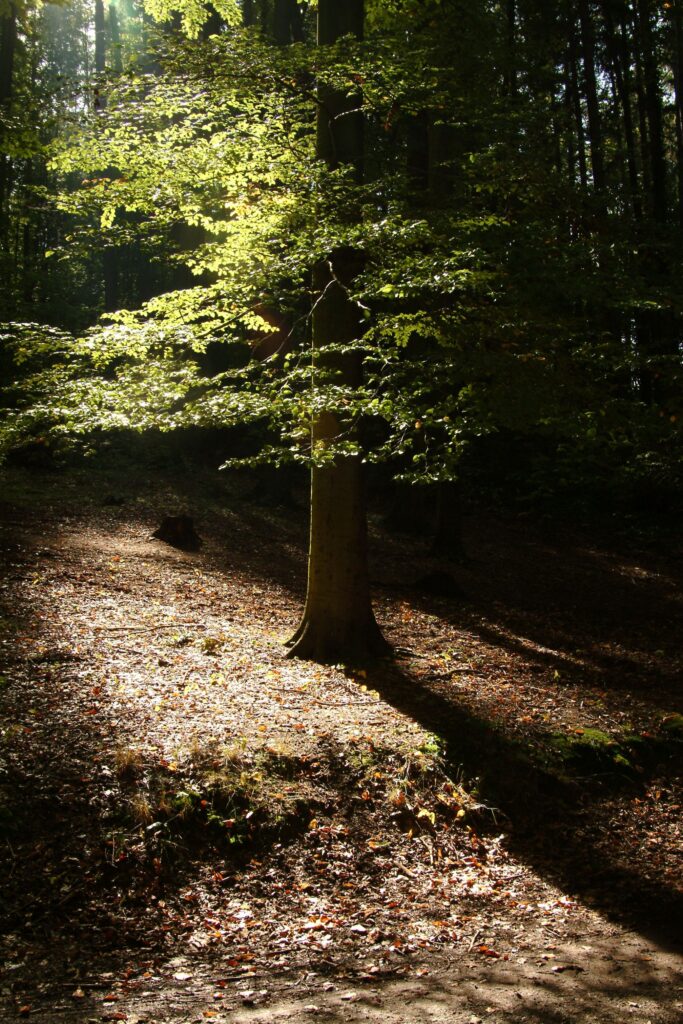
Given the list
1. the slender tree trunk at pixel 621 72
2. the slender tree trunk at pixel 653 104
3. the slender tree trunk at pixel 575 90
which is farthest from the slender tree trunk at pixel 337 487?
the slender tree trunk at pixel 621 72

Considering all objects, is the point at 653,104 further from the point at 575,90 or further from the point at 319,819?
the point at 319,819

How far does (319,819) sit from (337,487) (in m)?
3.70

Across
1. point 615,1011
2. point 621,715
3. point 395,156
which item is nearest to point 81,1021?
point 615,1011

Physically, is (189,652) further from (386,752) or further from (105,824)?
(105,824)

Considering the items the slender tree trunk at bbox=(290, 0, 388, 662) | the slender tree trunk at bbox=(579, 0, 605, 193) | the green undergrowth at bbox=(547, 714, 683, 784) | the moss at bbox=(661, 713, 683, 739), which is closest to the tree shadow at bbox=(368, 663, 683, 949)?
the green undergrowth at bbox=(547, 714, 683, 784)

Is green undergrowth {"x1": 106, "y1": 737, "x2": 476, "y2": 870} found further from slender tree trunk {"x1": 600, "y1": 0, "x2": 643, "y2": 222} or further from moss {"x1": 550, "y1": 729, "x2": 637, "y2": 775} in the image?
slender tree trunk {"x1": 600, "y1": 0, "x2": 643, "y2": 222}

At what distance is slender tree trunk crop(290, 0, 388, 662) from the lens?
8023 millimetres

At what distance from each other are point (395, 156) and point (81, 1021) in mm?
14692

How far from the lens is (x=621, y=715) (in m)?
7.94

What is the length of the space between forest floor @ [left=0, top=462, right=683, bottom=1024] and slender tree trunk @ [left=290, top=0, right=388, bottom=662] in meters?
0.44

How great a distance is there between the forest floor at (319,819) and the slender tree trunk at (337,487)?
44cm

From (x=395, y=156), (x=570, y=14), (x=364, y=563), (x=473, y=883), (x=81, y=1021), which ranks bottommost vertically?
(x=473, y=883)

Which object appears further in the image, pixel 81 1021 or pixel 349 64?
pixel 349 64

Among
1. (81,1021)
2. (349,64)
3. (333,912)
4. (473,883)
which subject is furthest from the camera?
(349,64)
